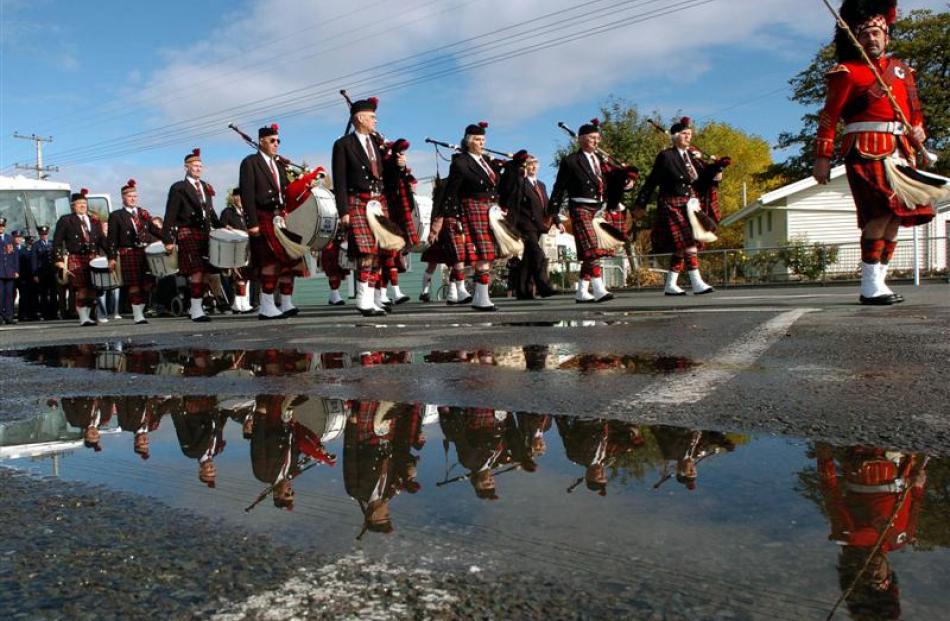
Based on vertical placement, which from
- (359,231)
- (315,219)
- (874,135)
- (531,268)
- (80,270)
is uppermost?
(874,135)

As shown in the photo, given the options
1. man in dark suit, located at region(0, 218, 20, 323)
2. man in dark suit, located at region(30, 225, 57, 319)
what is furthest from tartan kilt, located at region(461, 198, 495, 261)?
man in dark suit, located at region(30, 225, 57, 319)

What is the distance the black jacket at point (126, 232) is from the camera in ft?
40.9

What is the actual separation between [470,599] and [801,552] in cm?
59

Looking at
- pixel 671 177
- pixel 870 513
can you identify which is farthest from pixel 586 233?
pixel 870 513

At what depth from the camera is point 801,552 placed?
140cm

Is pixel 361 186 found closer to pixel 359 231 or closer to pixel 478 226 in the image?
pixel 359 231

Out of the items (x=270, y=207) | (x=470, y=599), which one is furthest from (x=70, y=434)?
(x=270, y=207)

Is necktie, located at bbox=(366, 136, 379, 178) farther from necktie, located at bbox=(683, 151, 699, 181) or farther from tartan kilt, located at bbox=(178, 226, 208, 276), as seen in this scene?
necktie, located at bbox=(683, 151, 699, 181)

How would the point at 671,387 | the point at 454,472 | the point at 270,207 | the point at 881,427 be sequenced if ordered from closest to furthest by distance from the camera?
the point at 454,472
the point at 881,427
the point at 671,387
the point at 270,207

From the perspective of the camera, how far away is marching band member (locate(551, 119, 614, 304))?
34.3ft

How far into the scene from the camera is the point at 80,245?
13039 mm

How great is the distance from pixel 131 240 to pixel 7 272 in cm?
670

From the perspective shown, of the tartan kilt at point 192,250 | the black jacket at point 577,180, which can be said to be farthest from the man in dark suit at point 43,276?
the black jacket at point 577,180

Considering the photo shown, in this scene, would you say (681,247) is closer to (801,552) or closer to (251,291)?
(801,552)
